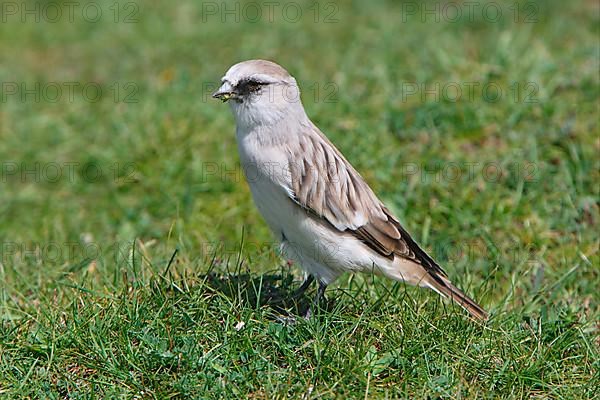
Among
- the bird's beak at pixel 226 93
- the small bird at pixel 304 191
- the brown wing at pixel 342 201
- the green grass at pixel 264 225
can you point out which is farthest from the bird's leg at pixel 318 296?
the bird's beak at pixel 226 93

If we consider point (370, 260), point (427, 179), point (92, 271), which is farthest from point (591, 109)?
point (92, 271)

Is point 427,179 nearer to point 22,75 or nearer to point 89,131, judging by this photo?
point 89,131

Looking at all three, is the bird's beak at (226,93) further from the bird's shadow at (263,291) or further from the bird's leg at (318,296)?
the bird's leg at (318,296)

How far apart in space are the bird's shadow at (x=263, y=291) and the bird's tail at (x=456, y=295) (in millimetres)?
635

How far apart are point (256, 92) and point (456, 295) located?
1.56 meters

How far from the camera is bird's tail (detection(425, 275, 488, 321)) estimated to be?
4652mm

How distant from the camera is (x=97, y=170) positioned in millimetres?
7422

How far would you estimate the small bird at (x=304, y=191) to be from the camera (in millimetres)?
4594

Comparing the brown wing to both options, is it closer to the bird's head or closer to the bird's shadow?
Result: the bird's head

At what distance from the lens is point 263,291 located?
488 centimetres

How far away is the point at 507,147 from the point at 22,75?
18.1 feet

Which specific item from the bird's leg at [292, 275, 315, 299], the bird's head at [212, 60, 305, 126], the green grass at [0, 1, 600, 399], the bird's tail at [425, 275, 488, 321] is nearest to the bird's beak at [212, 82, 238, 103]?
the bird's head at [212, 60, 305, 126]

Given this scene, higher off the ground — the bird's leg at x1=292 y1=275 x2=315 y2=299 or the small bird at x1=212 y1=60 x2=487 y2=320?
the small bird at x1=212 y1=60 x2=487 y2=320

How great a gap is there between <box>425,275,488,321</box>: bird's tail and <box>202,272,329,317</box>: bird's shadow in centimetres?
63
